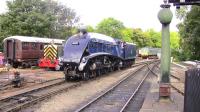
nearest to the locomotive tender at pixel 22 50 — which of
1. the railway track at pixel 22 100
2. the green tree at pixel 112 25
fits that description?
the railway track at pixel 22 100

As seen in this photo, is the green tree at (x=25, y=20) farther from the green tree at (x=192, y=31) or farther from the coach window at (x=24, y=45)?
the green tree at (x=192, y=31)

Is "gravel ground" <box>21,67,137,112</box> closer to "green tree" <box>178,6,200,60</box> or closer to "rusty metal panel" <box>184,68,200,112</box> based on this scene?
"rusty metal panel" <box>184,68,200,112</box>

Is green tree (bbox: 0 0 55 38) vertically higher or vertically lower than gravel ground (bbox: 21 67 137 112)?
higher

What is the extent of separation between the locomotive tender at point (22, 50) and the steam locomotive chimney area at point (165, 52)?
22.5 m

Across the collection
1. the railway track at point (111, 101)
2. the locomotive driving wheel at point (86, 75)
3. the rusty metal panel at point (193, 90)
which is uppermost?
the rusty metal panel at point (193, 90)

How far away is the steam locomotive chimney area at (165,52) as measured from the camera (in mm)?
16391

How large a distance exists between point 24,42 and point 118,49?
8.63 metres

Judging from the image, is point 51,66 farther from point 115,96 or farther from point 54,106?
point 54,106

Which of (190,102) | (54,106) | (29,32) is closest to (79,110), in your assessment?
(54,106)

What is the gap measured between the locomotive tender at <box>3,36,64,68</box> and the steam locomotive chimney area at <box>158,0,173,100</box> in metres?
22.5

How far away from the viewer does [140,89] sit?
2317 centimetres

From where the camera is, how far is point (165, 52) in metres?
16.9

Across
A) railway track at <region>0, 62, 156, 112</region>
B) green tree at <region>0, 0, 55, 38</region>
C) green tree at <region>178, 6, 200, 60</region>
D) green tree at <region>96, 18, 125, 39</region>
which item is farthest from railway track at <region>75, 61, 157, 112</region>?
green tree at <region>96, 18, 125, 39</region>

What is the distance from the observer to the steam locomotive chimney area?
645 inches
